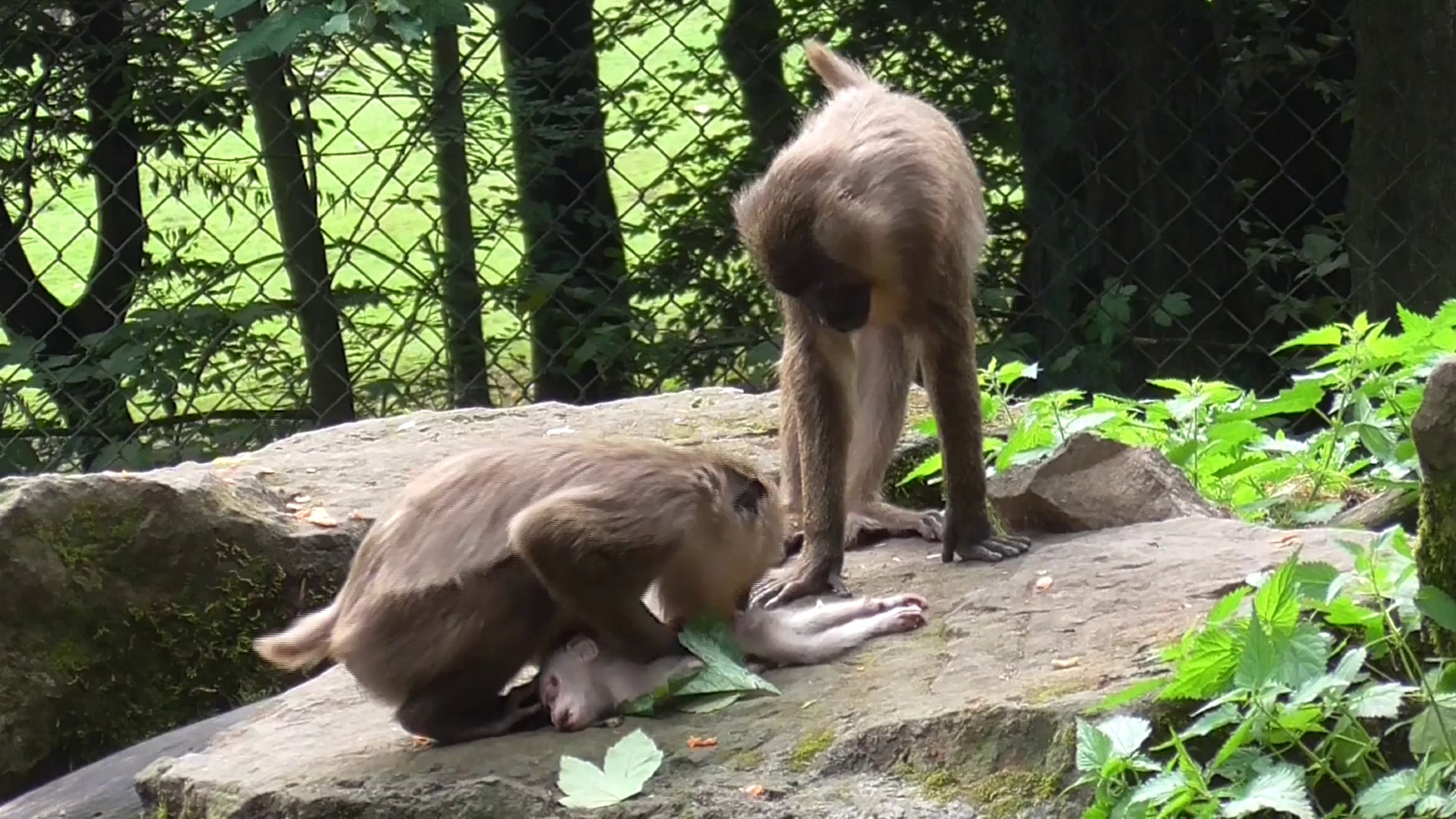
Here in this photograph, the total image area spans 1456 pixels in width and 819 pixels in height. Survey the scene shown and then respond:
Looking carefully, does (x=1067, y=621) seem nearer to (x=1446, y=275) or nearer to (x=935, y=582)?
(x=935, y=582)

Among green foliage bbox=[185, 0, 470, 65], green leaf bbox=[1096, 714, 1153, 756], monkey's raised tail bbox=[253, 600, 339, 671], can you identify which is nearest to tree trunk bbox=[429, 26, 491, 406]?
green foliage bbox=[185, 0, 470, 65]

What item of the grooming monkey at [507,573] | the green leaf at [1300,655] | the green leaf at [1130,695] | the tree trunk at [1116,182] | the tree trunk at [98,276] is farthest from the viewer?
the tree trunk at [1116,182]

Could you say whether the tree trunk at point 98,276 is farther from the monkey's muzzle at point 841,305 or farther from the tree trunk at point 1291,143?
the tree trunk at point 1291,143

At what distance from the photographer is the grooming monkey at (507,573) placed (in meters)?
3.44

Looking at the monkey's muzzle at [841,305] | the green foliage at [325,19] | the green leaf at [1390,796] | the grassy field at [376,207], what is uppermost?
the green foliage at [325,19]

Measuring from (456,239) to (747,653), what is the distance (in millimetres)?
3618

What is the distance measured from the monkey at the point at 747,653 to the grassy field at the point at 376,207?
328cm

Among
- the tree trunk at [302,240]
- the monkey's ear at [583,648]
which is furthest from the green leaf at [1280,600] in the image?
the tree trunk at [302,240]

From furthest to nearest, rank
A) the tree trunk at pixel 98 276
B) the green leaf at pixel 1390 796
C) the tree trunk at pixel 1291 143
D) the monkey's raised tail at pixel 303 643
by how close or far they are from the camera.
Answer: the tree trunk at pixel 1291 143
the tree trunk at pixel 98 276
the monkey's raised tail at pixel 303 643
the green leaf at pixel 1390 796

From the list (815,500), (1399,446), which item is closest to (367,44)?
(815,500)

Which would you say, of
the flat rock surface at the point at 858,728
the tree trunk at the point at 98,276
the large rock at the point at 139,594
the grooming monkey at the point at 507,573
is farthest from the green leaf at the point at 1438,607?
the tree trunk at the point at 98,276

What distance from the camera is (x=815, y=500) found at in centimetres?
447

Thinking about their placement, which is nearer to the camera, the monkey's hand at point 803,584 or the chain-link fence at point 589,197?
the monkey's hand at point 803,584

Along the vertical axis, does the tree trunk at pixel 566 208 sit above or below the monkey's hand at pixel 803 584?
above
